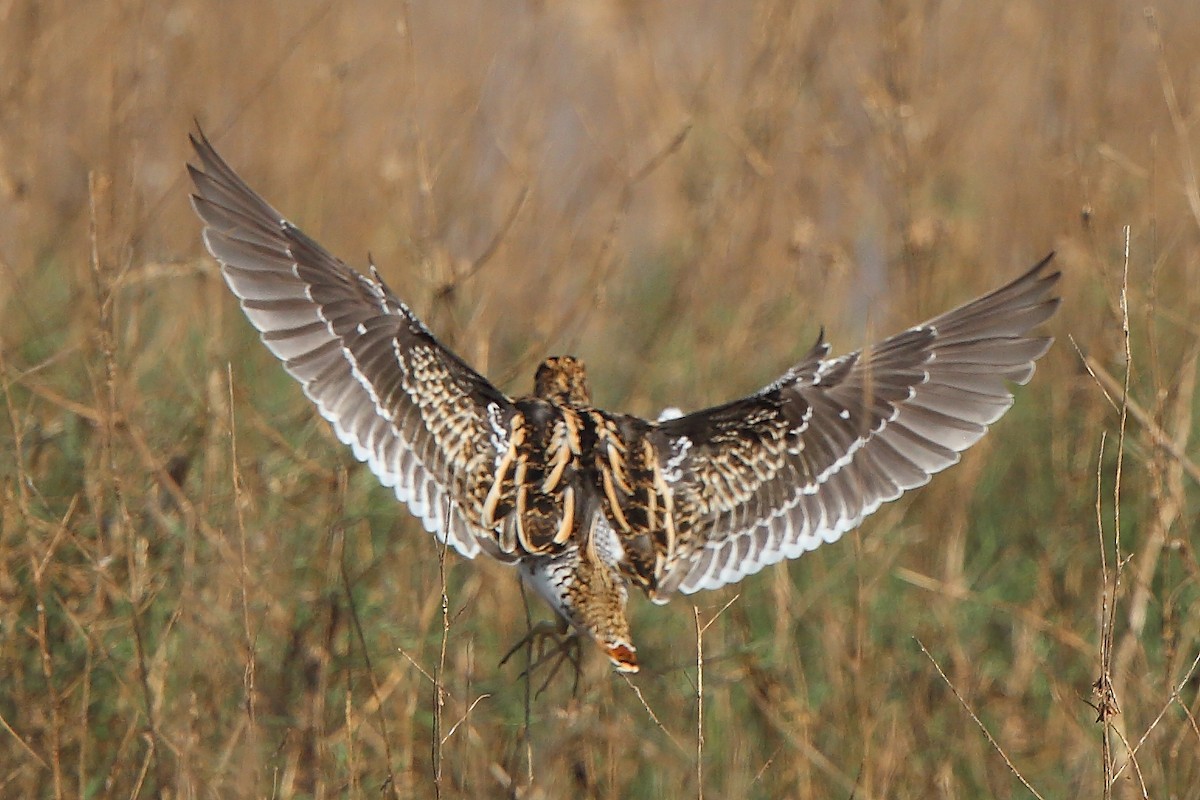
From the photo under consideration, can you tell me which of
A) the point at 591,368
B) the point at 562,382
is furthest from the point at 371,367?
the point at 591,368

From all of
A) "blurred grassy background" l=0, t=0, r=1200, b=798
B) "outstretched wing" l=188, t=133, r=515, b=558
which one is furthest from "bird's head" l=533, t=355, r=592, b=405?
"blurred grassy background" l=0, t=0, r=1200, b=798

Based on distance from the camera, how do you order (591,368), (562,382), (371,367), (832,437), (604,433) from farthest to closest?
(591,368)
(832,437)
(562,382)
(371,367)
(604,433)

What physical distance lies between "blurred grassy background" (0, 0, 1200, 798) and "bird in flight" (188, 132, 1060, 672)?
24cm

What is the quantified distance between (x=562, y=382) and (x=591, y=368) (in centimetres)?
196

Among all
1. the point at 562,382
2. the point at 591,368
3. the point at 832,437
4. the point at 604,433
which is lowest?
the point at 604,433

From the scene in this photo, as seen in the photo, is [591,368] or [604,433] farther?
[591,368]

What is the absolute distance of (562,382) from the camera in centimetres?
441

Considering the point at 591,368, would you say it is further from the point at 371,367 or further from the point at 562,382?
the point at 371,367

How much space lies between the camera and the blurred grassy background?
4.11 metres

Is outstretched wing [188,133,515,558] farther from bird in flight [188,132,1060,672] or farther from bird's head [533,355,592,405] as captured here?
bird's head [533,355,592,405]

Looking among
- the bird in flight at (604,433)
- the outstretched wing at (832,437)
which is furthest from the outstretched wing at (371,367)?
the outstretched wing at (832,437)

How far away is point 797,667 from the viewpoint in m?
4.70

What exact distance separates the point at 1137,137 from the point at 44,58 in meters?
4.34

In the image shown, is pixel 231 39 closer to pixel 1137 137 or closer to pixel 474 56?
pixel 474 56
